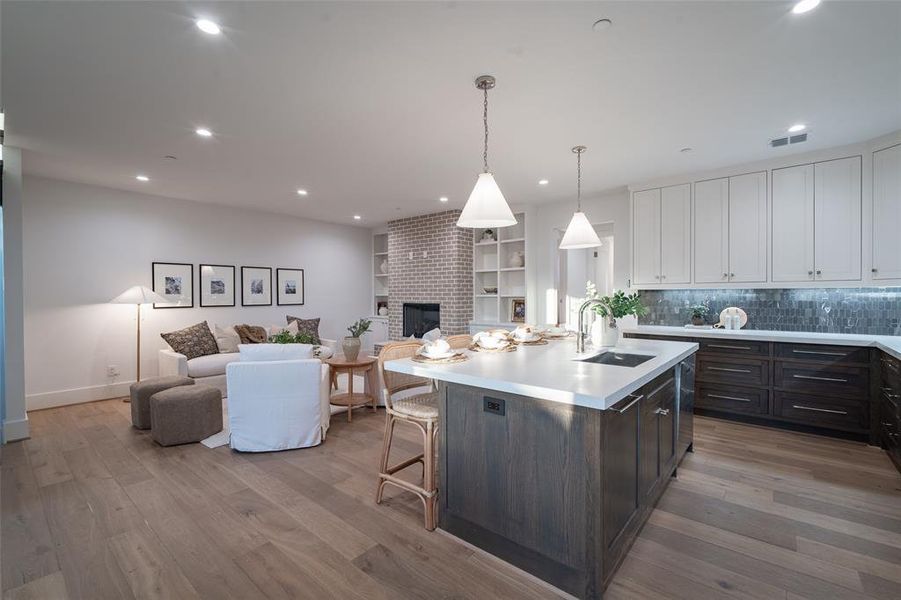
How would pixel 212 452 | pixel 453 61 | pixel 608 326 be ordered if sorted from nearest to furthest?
pixel 453 61 < pixel 608 326 < pixel 212 452

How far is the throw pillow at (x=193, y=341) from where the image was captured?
16.7ft

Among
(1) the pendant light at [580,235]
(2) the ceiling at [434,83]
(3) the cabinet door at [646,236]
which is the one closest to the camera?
(2) the ceiling at [434,83]

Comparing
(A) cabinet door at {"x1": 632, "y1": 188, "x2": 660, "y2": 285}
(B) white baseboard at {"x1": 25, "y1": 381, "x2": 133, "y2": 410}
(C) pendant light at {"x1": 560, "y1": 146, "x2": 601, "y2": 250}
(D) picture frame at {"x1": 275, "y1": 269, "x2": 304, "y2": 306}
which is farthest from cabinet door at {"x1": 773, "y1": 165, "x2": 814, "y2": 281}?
(B) white baseboard at {"x1": 25, "y1": 381, "x2": 133, "y2": 410}

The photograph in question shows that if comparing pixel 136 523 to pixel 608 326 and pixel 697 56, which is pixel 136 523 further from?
pixel 697 56

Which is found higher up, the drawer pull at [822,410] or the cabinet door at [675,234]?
the cabinet door at [675,234]

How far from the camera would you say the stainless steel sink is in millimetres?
2490

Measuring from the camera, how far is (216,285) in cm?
603

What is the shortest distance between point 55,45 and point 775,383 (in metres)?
5.84

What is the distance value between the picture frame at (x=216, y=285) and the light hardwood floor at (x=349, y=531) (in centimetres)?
289

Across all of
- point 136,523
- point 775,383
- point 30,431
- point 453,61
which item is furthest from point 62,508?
point 775,383

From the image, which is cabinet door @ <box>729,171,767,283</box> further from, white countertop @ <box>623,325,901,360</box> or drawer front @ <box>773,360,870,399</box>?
drawer front @ <box>773,360,870,399</box>

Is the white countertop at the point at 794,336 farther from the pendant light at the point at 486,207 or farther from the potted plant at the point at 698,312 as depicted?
the pendant light at the point at 486,207

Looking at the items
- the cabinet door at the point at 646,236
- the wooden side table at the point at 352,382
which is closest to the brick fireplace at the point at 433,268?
the wooden side table at the point at 352,382

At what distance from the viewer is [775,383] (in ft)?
12.4
